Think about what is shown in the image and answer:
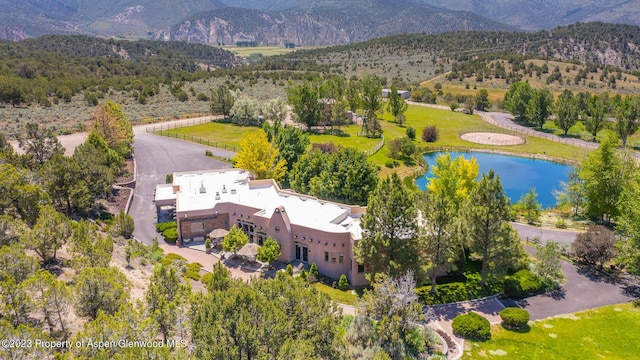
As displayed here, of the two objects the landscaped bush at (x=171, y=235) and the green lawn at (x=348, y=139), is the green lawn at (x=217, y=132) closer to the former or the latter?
the green lawn at (x=348, y=139)

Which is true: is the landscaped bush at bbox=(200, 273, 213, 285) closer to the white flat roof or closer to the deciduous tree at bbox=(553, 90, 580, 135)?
the white flat roof

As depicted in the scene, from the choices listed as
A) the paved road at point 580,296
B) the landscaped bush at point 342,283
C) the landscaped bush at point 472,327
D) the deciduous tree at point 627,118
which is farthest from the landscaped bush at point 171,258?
the deciduous tree at point 627,118

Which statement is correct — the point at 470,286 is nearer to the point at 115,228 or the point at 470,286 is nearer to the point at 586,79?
the point at 115,228

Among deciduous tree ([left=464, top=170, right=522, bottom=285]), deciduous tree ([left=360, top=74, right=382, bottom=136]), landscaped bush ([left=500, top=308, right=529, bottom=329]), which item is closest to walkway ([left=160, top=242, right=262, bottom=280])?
deciduous tree ([left=464, top=170, right=522, bottom=285])

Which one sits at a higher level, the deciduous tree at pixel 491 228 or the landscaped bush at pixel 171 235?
the deciduous tree at pixel 491 228

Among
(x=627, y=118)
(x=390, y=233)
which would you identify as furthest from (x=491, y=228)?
(x=627, y=118)

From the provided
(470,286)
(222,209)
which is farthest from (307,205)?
(470,286)
